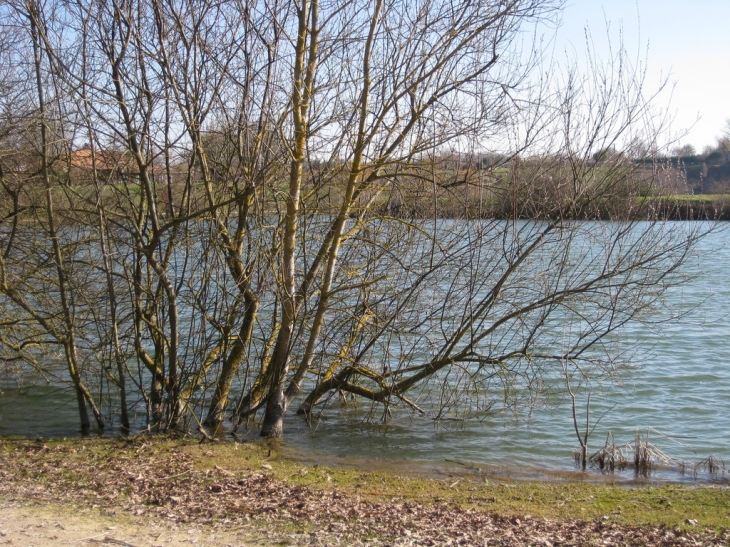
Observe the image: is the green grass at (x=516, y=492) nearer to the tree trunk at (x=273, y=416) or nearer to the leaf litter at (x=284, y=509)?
the leaf litter at (x=284, y=509)

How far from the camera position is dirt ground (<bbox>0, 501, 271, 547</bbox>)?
4965 mm

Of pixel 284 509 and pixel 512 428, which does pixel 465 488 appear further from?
pixel 512 428

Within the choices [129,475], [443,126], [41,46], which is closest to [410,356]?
[443,126]

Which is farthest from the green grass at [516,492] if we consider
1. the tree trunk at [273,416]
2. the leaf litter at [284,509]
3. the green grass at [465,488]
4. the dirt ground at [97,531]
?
the dirt ground at [97,531]

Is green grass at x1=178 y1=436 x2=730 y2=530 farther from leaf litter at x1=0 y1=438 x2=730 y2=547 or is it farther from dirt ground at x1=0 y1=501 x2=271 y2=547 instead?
dirt ground at x1=0 y1=501 x2=271 y2=547

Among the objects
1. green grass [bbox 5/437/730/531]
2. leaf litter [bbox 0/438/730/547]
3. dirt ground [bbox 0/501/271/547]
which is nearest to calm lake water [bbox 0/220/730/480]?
green grass [bbox 5/437/730/531]

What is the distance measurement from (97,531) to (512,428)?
643 cm

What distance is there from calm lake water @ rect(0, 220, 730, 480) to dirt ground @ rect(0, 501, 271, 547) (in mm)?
3342

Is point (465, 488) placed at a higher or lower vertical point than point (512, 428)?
lower

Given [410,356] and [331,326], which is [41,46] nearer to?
[331,326]

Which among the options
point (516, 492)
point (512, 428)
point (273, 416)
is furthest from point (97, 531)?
point (512, 428)

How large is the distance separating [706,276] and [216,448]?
1819 cm

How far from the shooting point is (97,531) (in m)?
5.17

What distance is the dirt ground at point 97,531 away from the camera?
4.96 m
